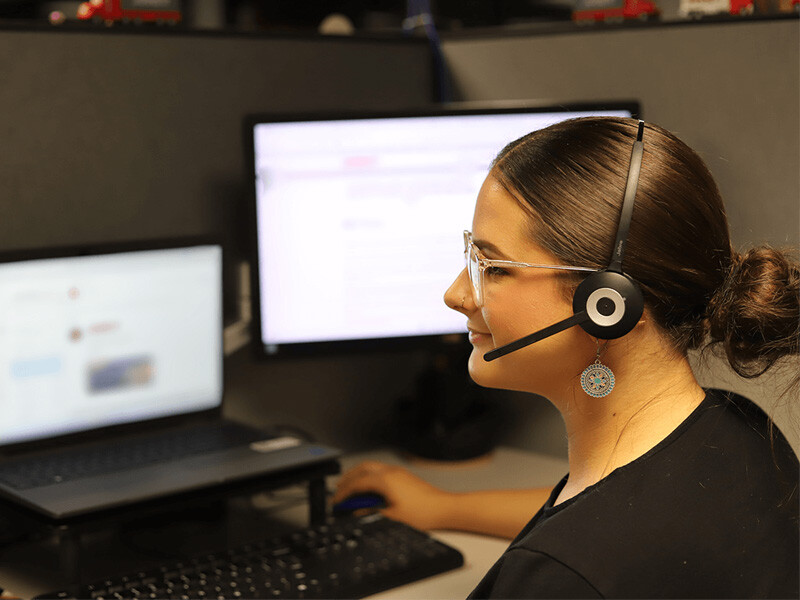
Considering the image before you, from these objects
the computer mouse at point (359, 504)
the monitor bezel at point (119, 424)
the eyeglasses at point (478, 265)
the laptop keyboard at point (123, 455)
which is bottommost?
the computer mouse at point (359, 504)

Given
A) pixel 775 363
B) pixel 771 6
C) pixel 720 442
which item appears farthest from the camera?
pixel 771 6

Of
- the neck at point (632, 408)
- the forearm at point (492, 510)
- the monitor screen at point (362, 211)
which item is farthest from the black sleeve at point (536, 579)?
the monitor screen at point (362, 211)

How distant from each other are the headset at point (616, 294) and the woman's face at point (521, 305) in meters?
0.04

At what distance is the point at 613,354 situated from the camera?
80 cm

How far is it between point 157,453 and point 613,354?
665 mm

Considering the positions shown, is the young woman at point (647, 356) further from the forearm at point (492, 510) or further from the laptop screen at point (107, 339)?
the laptop screen at point (107, 339)

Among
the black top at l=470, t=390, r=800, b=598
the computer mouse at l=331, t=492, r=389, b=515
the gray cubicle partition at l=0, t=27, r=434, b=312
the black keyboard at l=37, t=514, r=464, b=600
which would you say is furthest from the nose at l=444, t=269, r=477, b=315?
the gray cubicle partition at l=0, t=27, r=434, b=312

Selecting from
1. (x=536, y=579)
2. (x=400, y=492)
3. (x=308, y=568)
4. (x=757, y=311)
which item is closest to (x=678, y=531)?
(x=536, y=579)

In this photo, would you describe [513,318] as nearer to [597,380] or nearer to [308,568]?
[597,380]

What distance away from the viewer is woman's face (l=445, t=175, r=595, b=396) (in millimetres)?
799

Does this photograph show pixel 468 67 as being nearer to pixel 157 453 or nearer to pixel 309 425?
pixel 309 425

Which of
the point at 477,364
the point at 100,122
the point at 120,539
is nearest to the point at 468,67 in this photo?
the point at 100,122

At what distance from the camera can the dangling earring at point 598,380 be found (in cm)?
79

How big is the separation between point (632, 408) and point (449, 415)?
720 mm
